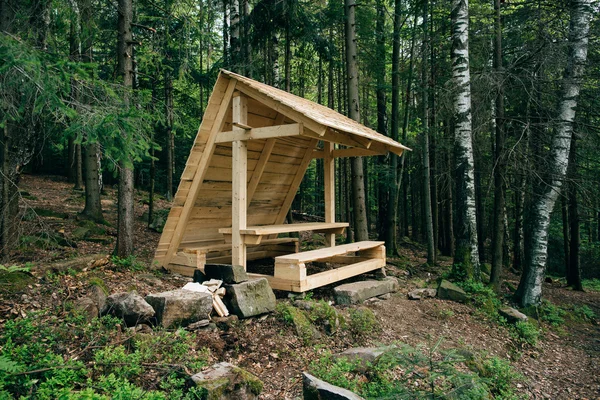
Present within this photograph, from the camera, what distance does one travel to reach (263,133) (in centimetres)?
593

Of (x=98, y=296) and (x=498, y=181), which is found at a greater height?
(x=498, y=181)

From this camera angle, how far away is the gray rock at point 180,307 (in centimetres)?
426

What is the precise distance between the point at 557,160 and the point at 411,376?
21.9 ft

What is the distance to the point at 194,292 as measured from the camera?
4664 mm

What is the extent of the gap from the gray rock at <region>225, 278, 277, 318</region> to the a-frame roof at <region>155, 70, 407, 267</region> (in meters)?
2.17

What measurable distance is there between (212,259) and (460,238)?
5262 mm

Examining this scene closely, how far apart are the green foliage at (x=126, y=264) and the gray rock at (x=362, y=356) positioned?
3927mm

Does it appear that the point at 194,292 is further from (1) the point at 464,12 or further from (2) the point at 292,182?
(1) the point at 464,12

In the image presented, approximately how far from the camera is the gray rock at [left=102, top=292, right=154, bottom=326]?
13.6 ft

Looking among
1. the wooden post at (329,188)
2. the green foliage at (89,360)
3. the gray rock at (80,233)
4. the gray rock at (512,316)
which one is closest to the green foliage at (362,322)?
the green foliage at (89,360)

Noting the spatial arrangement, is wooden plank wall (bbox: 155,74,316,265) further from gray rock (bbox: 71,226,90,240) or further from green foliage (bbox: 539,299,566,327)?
green foliage (bbox: 539,299,566,327)

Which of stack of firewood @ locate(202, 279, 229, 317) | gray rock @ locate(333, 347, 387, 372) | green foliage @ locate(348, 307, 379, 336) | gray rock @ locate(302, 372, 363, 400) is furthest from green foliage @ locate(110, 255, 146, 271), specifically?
gray rock @ locate(302, 372, 363, 400)

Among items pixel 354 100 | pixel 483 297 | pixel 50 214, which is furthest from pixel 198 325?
pixel 50 214

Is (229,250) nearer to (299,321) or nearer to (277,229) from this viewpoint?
(277,229)
